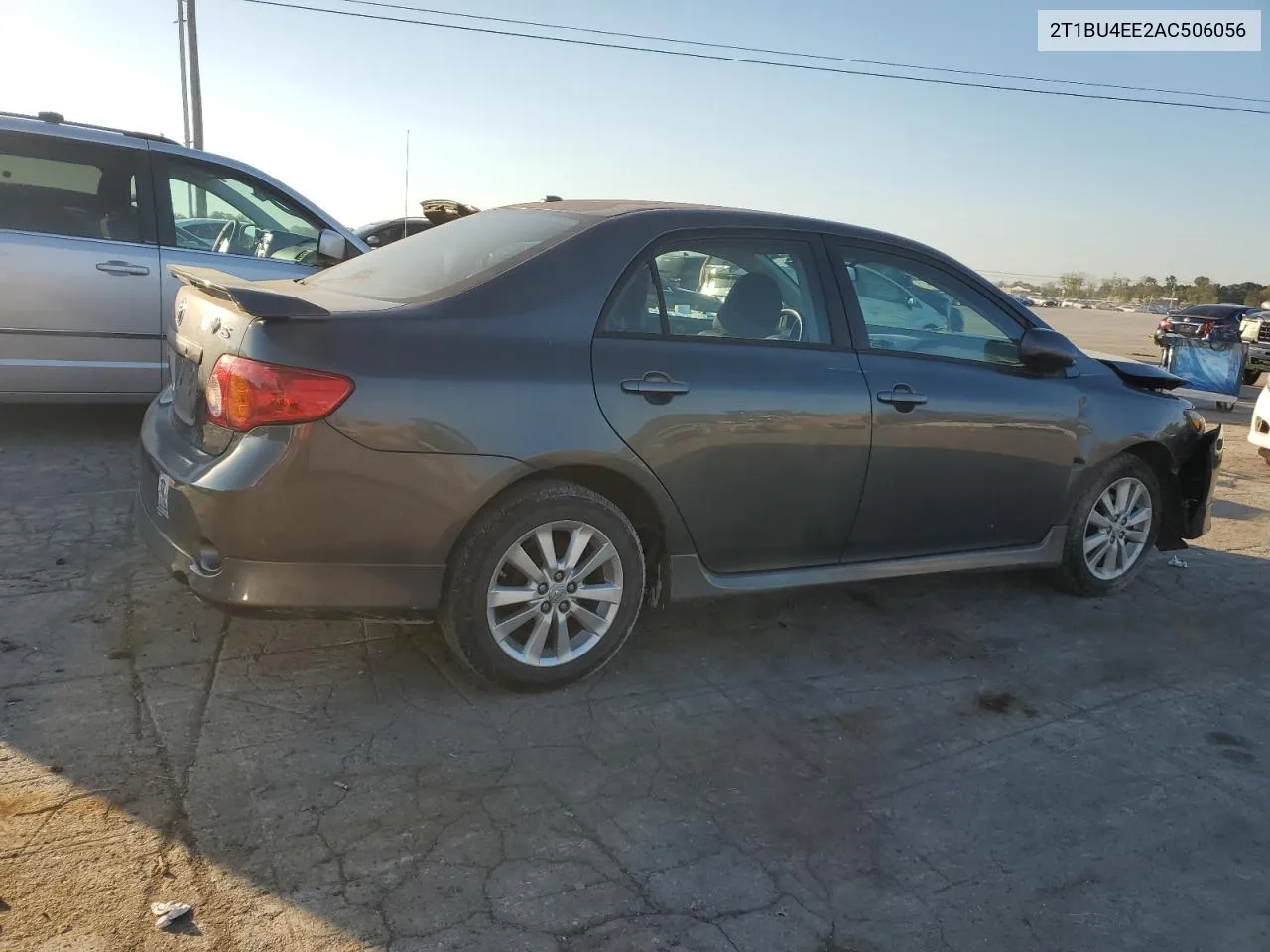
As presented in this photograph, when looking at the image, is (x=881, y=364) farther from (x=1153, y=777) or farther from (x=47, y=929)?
(x=47, y=929)

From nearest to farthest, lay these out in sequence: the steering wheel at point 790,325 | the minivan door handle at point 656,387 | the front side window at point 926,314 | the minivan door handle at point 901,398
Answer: the minivan door handle at point 656,387 → the steering wheel at point 790,325 → the minivan door handle at point 901,398 → the front side window at point 926,314

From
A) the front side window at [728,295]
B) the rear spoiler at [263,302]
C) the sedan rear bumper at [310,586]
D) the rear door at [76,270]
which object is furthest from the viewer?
the rear door at [76,270]

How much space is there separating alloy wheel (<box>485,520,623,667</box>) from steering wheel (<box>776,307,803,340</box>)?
1076mm

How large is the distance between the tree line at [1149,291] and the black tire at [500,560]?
58921 millimetres

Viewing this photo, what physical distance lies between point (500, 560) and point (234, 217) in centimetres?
445

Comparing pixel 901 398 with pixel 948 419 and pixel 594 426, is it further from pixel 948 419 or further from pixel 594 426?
pixel 594 426

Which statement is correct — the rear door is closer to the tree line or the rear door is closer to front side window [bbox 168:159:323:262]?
front side window [bbox 168:159:323:262]

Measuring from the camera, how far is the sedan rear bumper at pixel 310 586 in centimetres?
306

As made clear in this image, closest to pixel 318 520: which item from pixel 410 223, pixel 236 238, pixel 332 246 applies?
pixel 332 246

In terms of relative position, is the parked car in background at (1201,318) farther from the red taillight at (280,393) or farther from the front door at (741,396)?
the red taillight at (280,393)

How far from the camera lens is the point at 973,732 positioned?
11.6 feet

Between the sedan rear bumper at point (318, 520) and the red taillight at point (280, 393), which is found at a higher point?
the red taillight at point (280, 393)

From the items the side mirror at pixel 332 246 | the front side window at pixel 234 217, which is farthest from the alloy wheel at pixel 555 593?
the front side window at pixel 234 217

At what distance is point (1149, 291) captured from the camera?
298 ft
